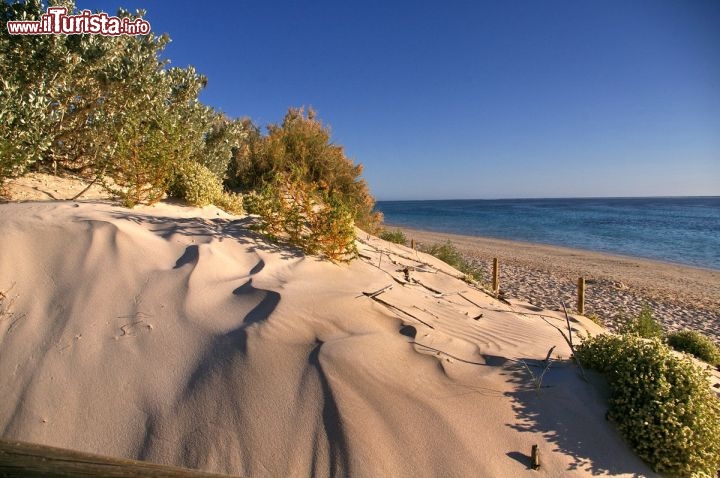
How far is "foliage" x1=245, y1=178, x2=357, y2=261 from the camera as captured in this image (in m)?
4.19

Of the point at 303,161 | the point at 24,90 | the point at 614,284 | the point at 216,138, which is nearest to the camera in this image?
the point at 24,90

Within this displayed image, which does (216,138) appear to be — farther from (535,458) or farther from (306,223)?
(535,458)

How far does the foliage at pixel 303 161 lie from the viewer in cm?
944

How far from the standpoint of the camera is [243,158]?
967cm

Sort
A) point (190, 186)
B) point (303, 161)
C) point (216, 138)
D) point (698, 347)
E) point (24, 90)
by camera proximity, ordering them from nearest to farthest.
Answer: point (24, 90)
point (190, 186)
point (698, 347)
point (216, 138)
point (303, 161)

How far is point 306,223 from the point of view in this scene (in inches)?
171

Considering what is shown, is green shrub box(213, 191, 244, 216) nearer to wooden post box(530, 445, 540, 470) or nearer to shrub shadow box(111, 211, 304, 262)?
shrub shadow box(111, 211, 304, 262)

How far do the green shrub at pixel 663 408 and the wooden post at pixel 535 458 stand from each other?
0.66 meters

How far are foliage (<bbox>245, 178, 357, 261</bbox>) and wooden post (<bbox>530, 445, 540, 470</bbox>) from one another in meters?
2.65

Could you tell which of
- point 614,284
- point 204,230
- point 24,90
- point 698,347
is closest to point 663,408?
point 204,230

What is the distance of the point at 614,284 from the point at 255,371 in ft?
45.8

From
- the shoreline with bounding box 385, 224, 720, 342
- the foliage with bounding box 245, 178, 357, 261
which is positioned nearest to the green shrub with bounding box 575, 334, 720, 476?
the foliage with bounding box 245, 178, 357, 261

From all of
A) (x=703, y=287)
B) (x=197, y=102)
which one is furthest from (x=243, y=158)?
(x=703, y=287)

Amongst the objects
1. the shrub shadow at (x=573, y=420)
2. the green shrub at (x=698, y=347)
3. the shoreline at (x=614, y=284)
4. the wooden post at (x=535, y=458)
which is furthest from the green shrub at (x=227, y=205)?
the shoreline at (x=614, y=284)
